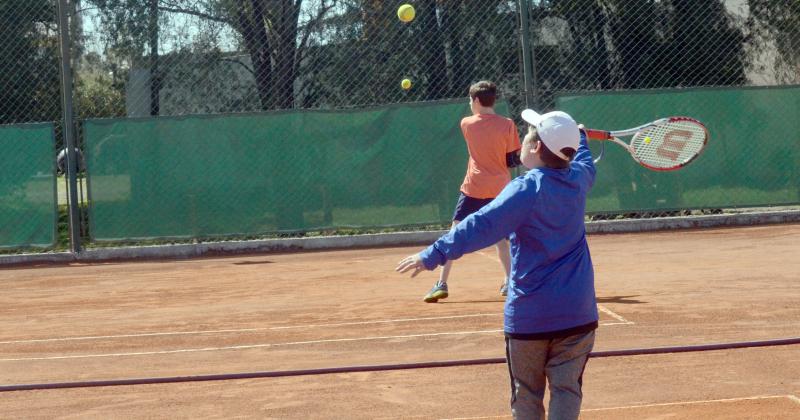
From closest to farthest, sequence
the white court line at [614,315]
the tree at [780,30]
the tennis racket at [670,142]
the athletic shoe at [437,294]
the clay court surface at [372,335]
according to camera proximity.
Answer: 1. the clay court surface at [372,335]
2. the tennis racket at [670,142]
3. the white court line at [614,315]
4. the athletic shoe at [437,294]
5. the tree at [780,30]

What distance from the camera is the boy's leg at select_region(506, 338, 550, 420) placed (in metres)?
3.69

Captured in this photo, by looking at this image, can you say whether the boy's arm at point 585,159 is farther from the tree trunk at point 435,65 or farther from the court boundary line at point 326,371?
the tree trunk at point 435,65

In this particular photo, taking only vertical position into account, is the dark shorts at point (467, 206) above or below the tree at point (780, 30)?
below

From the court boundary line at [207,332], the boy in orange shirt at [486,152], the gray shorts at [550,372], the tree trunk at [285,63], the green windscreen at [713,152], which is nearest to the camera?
the gray shorts at [550,372]

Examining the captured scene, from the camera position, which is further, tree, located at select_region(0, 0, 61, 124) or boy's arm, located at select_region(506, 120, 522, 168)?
tree, located at select_region(0, 0, 61, 124)

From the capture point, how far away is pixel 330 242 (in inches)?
482

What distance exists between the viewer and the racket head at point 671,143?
5.70 metres

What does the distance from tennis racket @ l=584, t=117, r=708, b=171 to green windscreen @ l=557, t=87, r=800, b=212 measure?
650 centimetres

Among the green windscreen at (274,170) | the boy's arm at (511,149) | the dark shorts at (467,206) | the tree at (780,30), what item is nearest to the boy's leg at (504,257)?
the dark shorts at (467,206)

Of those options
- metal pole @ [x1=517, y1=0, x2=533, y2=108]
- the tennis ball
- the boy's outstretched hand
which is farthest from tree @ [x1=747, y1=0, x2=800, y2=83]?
the boy's outstretched hand

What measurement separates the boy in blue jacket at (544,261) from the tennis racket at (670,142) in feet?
6.91

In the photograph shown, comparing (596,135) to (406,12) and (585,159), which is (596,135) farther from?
(406,12)

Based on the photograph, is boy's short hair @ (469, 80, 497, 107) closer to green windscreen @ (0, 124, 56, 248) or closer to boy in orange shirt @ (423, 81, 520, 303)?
boy in orange shirt @ (423, 81, 520, 303)

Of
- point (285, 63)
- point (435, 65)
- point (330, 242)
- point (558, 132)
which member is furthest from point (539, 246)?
point (285, 63)
